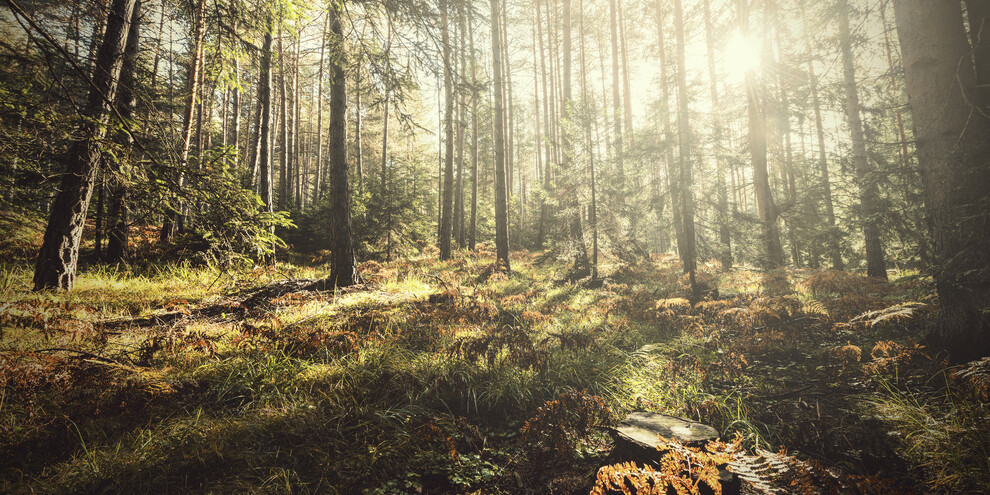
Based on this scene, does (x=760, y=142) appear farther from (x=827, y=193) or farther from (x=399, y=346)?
(x=399, y=346)

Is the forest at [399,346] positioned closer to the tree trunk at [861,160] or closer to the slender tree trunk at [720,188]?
the tree trunk at [861,160]

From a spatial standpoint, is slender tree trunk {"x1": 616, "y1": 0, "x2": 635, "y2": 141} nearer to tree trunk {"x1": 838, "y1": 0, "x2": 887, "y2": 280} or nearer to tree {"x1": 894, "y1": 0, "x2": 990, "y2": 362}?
tree trunk {"x1": 838, "y1": 0, "x2": 887, "y2": 280}

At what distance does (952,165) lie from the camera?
3.74 meters

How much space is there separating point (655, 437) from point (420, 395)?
224cm

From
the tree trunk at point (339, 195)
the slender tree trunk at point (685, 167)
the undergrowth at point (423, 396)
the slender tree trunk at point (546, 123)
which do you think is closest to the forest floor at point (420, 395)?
the undergrowth at point (423, 396)

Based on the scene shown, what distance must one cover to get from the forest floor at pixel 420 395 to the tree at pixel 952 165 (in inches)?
16.8

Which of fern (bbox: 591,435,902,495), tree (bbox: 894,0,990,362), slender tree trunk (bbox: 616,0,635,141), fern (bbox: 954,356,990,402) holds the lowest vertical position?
fern (bbox: 591,435,902,495)

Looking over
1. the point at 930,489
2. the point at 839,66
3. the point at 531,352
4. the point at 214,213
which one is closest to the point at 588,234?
the point at 531,352

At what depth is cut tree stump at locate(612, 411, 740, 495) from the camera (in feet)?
7.12

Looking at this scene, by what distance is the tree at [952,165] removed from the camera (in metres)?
3.57

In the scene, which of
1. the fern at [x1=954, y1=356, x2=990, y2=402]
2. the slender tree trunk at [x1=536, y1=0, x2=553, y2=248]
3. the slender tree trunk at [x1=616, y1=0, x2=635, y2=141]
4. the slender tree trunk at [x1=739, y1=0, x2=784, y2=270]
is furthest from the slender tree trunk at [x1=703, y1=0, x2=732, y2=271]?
the slender tree trunk at [x1=536, y1=0, x2=553, y2=248]

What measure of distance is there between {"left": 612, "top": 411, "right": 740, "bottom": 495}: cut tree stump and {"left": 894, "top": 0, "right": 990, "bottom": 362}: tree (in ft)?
11.7

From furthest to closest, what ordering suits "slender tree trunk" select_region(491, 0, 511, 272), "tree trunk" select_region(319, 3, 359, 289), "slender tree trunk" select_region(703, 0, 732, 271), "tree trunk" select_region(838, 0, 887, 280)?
"slender tree trunk" select_region(491, 0, 511, 272) → "slender tree trunk" select_region(703, 0, 732, 271) → "tree trunk" select_region(838, 0, 887, 280) → "tree trunk" select_region(319, 3, 359, 289)

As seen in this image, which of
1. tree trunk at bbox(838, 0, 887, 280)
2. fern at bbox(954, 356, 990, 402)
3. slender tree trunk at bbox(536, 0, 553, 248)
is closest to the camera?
fern at bbox(954, 356, 990, 402)
